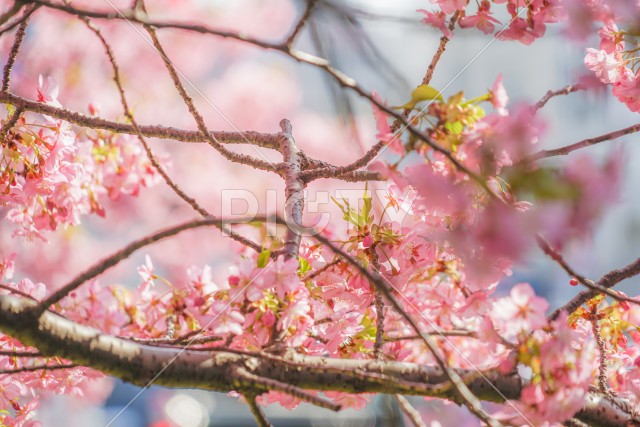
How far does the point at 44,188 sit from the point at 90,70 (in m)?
3.07

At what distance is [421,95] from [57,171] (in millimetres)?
927

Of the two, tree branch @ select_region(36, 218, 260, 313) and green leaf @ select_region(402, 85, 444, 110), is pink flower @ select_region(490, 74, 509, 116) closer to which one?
green leaf @ select_region(402, 85, 444, 110)

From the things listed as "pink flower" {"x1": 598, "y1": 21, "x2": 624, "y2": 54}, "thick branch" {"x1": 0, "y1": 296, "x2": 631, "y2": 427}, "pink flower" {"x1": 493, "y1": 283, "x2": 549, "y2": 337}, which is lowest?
"thick branch" {"x1": 0, "y1": 296, "x2": 631, "y2": 427}

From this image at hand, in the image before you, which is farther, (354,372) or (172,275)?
(172,275)

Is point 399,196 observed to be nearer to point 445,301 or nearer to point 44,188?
point 445,301

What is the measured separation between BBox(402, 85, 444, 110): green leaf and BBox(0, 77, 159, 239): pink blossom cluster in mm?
870

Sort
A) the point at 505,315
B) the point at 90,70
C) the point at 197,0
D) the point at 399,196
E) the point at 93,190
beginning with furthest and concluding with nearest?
the point at 197,0 < the point at 90,70 < the point at 93,190 < the point at 399,196 < the point at 505,315

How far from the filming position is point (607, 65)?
1.28 meters

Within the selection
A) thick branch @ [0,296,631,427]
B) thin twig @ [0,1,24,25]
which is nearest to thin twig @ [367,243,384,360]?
thick branch @ [0,296,631,427]

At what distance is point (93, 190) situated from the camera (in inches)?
69.2

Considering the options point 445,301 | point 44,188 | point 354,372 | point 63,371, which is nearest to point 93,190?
point 44,188

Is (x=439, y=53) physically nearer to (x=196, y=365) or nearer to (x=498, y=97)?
(x=498, y=97)

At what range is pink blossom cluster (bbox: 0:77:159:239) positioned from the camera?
129cm

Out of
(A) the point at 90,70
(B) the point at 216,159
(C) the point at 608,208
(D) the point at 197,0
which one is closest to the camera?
(C) the point at 608,208
